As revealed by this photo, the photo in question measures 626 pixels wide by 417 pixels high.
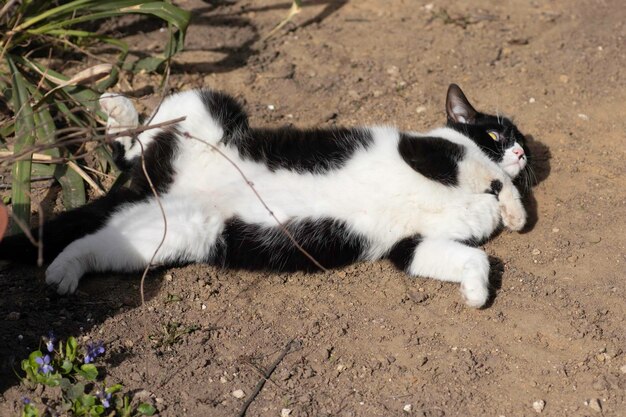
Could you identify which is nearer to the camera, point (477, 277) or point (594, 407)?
point (594, 407)

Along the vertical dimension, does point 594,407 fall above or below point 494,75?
below

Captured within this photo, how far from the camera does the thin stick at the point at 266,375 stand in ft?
9.87

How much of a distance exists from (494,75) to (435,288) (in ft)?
6.72

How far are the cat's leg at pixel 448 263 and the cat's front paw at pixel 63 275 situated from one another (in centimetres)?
155

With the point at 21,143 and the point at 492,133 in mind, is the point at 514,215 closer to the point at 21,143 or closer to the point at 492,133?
the point at 492,133

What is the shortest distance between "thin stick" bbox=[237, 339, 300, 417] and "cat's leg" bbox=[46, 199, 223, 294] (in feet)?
2.24

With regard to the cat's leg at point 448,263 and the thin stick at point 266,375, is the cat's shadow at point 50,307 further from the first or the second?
the cat's leg at point 448,263

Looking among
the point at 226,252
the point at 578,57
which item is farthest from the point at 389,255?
the point at 578,57

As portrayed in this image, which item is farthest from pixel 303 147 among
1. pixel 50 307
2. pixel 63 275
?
pixel 50 307

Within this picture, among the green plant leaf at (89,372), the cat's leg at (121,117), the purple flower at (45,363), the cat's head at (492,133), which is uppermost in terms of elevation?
the cat's leg at (121,117)

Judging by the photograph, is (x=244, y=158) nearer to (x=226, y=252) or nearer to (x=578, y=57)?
(x=226, y=252)

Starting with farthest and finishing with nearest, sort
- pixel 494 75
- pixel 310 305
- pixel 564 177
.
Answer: pixel 494 75 < pixel 564 177 < pixel 310 305

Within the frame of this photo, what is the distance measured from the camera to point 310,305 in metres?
3.62

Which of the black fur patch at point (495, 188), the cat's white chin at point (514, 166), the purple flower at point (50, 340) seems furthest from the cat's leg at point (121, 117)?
the cat's white chin at point (514, 166)
